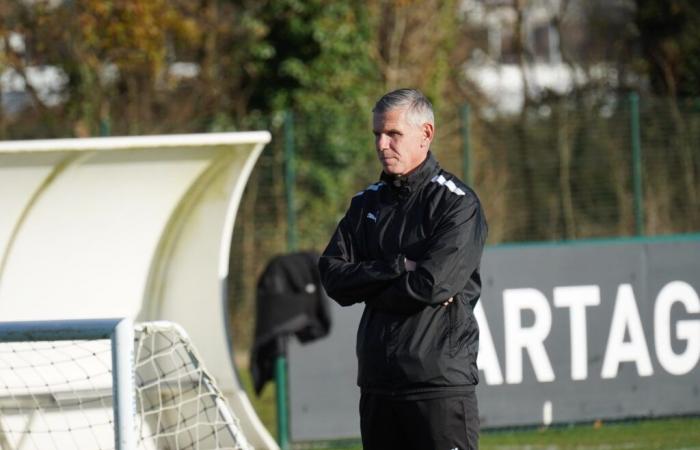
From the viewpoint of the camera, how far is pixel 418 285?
190 inches

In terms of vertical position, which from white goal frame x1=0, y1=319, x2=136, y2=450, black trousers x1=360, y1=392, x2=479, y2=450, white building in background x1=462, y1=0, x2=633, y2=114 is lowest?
black trousers x1=360, y1=392, x2=479, y2=450

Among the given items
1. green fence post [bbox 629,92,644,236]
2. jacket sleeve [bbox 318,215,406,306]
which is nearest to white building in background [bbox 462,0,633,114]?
green fence post [bbox 629,92,644,236]

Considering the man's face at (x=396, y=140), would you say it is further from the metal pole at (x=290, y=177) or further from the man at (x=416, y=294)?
the metal pole at (x=290, y=177)

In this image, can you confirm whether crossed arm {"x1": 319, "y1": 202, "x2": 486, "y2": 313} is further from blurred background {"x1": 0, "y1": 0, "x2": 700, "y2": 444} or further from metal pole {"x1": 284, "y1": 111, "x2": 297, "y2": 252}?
blurred background {"x1": 0, "y1": 0, "x2": 700, "y2": 444}

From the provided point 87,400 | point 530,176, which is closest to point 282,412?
point 87,400

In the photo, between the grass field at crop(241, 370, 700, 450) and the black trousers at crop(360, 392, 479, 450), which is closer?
the black trousers at crop(360, 392, 479, 450)

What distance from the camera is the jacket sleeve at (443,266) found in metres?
4.82

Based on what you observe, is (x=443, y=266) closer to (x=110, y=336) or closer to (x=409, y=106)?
(x=409, y=106)

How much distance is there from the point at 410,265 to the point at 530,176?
31.5 feet

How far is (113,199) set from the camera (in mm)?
8336

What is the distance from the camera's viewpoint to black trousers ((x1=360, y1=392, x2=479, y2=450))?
4863 mm

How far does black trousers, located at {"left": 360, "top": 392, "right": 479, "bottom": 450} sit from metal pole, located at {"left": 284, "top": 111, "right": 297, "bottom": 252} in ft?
26.9

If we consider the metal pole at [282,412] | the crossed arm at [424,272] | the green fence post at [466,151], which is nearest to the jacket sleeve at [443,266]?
the crossed arm at [424,272]

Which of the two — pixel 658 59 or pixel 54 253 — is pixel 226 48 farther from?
pixel 54 253
